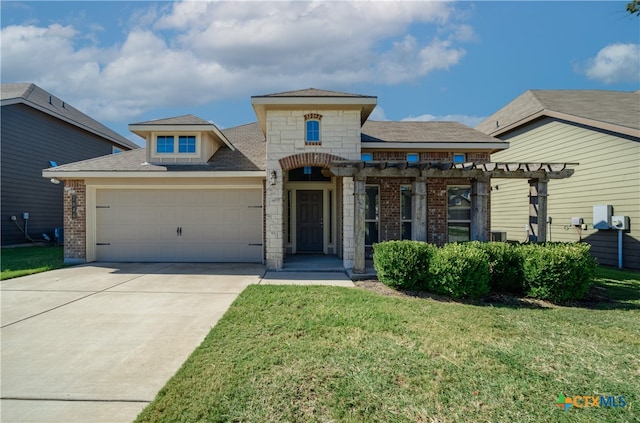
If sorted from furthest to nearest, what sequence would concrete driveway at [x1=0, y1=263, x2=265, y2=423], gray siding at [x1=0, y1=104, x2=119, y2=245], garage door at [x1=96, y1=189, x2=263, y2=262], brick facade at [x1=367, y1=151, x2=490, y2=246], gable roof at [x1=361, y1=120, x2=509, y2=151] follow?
1. gray siding at [x1=0, y1=104, x2=119, y2=245]
2. brick facade at [x1=367, y1=151, x2=490, y2=246]
3. gable roof at [x1=361, y1=120, x2=509, y2=151]
4. garage door at [x1=96, y1=189, x2=263, y2=262]
5. concrete driveway at [x1=0, y1=263, x2=265, y2=423]

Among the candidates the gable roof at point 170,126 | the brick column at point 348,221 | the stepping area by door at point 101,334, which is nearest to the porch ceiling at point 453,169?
the brick column at point 348,221

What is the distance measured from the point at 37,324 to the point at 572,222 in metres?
13.9

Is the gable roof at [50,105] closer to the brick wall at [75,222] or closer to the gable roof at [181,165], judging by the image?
→ the gable roof at [181,165]

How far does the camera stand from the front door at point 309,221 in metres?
11.0

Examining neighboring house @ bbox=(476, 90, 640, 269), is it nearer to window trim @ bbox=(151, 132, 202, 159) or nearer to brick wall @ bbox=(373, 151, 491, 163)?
brick wall @ bbox=(373, 151, 491, 163)

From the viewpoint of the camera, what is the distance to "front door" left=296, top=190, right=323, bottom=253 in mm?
11023

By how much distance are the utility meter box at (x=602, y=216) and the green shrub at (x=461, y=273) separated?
6.63 metres

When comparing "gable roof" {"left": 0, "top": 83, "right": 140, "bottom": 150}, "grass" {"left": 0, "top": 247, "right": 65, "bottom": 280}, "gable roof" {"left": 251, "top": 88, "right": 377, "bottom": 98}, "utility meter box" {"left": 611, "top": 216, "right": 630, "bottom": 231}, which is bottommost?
"grass" {"left": 0, "top": 247, "right": 65, "bottom": 280}

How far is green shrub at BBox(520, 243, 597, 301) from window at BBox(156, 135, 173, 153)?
10053 mm

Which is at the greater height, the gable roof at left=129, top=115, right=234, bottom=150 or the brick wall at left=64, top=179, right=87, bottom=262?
the gable roof at left=129, top=115, right=234, bottom=150

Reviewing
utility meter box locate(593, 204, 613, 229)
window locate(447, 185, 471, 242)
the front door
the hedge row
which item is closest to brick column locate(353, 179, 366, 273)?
the hedge row

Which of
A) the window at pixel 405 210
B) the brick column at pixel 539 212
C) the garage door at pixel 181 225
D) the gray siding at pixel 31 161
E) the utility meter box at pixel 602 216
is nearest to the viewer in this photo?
the brick column at pixel 539 212

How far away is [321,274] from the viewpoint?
7918 mm

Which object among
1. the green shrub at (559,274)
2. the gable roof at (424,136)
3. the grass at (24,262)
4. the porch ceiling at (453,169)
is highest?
the gable roof at (424,136)
